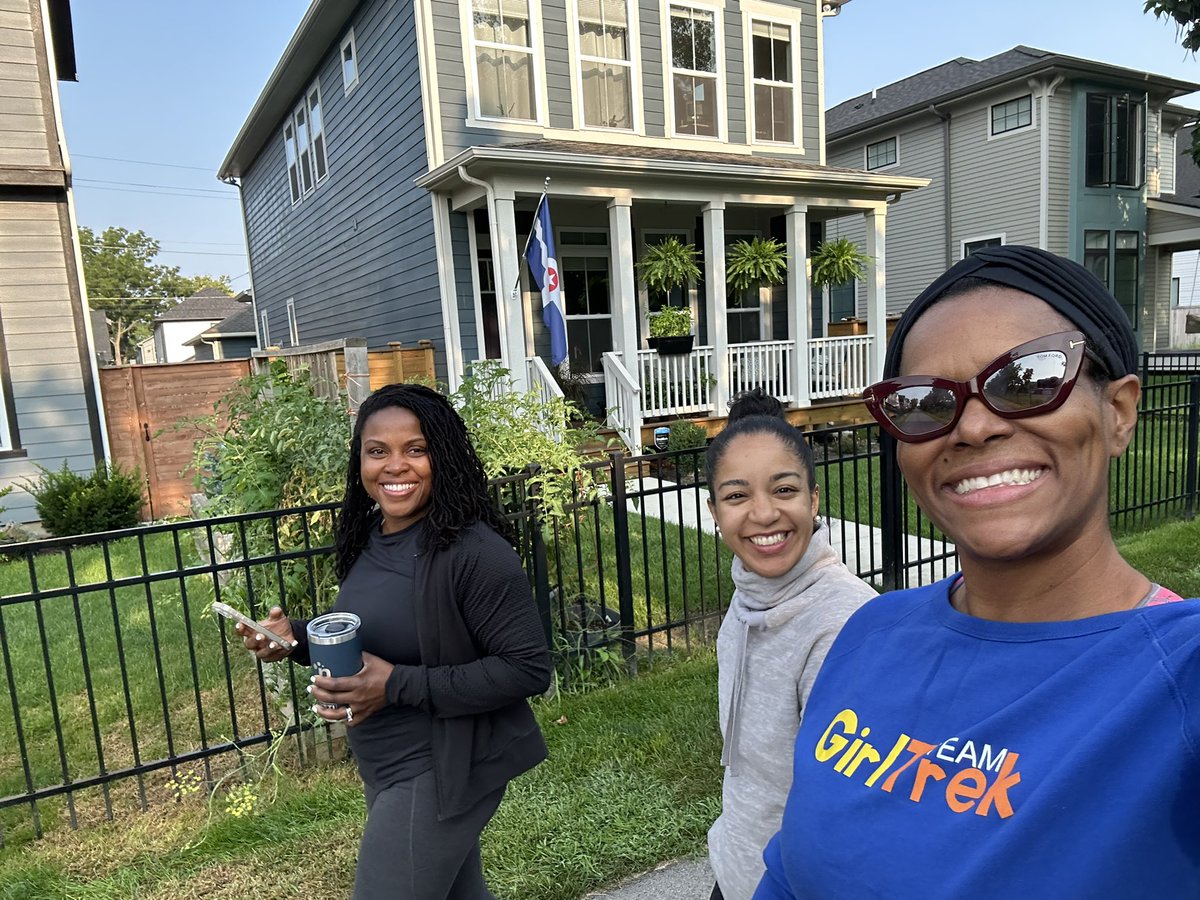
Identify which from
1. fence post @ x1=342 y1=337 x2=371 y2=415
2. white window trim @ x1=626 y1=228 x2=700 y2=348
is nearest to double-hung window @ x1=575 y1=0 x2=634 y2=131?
white window trim @ x1=626 y1=228 x2=700 y2=348

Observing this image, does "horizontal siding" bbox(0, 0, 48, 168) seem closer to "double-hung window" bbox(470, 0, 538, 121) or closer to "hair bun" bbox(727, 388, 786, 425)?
"double-hung window" bbox(470, 0, 538, 121)

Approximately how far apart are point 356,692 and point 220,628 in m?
2.15

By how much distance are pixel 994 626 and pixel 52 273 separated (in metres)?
10.4

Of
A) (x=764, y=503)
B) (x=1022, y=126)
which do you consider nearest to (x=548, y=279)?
(x=764, y=503)

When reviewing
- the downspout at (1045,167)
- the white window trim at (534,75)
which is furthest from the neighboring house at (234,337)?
the downspout at (1045,167)

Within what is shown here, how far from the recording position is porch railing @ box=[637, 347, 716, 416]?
10453 millimetres

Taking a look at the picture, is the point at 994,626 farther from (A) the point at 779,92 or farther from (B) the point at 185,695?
(A) the point at 779,92

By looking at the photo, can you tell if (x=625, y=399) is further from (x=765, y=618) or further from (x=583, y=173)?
(x=765, y=618)

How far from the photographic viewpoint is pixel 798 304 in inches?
459

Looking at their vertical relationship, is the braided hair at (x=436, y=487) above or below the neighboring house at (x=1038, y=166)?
below

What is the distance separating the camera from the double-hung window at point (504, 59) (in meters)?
10.3

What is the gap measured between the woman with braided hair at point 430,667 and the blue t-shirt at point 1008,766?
981mm

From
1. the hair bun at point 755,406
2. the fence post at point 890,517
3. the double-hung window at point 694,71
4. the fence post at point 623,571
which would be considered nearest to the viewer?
the hair bun at point 755,406

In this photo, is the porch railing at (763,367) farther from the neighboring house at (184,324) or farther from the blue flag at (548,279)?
the neighboring house at (184,324)
